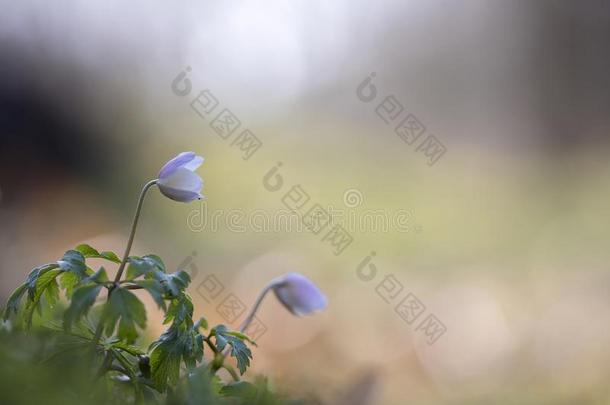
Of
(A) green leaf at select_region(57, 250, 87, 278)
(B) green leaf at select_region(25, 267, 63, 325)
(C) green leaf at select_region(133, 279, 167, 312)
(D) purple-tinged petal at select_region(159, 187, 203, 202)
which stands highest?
(D) purple-tinged petal at select_region(159, 187, 203, 202)

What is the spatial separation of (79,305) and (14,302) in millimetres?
139

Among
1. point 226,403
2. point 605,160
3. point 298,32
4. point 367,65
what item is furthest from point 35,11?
point 226,403

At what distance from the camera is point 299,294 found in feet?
3.34

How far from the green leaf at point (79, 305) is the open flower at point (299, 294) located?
417mm

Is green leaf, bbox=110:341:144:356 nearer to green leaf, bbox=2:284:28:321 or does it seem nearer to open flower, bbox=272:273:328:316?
green leaf, bbox=2:284:28:321

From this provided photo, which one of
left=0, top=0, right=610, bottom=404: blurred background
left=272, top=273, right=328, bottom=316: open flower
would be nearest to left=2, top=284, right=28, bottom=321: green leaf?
left=272, top=273, right=328, bottom=316: open flower

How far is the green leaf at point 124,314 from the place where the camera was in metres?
0.67

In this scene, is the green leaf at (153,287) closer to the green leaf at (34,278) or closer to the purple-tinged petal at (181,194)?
the green leaf at (34,278)

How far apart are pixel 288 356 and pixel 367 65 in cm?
340

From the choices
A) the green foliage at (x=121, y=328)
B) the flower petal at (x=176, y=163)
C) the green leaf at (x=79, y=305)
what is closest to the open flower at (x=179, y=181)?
the flower petal at (x=176, y=163)

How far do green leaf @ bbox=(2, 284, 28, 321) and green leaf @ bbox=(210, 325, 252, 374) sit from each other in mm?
208

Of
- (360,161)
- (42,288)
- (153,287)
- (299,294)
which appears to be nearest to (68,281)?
(42,288)

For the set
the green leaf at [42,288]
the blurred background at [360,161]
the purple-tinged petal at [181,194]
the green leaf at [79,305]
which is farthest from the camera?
the blurred background at [360,161]

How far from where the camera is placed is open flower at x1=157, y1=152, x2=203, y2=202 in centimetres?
93
